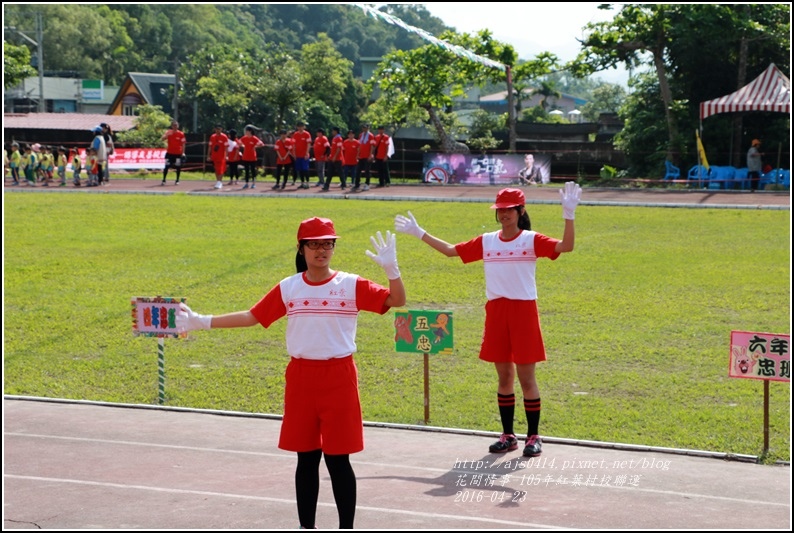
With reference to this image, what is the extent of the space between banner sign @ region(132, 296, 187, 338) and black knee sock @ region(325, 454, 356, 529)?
4.94 metres

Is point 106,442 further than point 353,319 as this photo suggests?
Yes

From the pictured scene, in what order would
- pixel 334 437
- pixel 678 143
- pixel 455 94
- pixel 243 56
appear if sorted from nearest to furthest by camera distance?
1. pixel 334 437
2. pixel 678 143
3. pixel 455 94
4. pixel 243 56

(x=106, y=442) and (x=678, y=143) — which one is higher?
(x=678, y=143)

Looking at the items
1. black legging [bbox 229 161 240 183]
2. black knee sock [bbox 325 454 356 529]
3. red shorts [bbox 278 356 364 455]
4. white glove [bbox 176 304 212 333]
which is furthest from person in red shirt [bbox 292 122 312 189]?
black knee sock [bbox 325 454 356 529]

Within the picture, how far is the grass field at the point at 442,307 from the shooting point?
37.5 ft

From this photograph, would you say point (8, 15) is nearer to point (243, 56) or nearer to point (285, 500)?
point (243, 56)

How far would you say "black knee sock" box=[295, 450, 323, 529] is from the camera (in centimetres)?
698

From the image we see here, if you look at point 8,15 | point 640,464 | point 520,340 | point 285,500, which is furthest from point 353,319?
point 8,15

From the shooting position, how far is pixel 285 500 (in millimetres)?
8094

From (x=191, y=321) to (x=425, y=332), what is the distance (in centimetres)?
376

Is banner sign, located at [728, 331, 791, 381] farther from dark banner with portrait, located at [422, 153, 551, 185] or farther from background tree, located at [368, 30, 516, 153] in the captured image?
background tree, located at [368, 30, 516, 153]

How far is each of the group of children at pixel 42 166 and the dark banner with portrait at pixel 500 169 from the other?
1138 cm

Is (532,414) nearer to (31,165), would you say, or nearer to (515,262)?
(515,262)

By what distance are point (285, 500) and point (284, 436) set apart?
4.14ft
